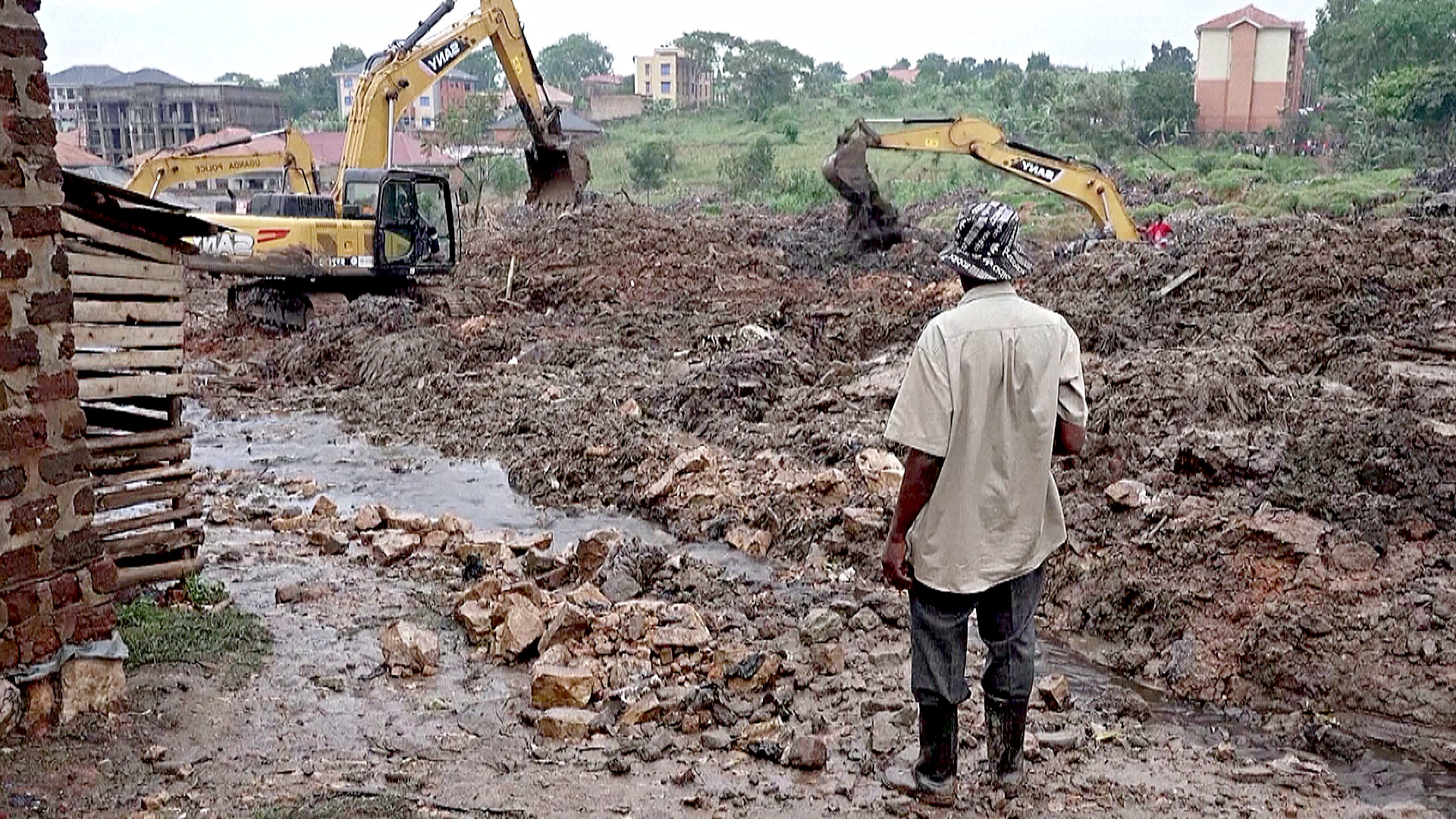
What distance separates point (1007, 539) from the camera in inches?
147

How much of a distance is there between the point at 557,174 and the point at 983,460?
16.7 m

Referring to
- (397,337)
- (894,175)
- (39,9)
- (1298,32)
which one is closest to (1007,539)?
(39,9)

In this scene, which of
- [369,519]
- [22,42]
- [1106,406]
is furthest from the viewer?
[1106,406]

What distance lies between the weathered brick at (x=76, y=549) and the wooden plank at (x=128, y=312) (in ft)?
4.03

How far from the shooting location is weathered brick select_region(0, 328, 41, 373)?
430 centimetres

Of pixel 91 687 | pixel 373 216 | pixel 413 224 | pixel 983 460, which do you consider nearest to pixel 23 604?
pixel 91 687

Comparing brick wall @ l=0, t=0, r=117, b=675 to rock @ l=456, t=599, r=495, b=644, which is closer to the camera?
brick wall @ l=0, t=0, r=117, b=675

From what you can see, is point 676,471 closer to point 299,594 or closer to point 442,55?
point 299,594

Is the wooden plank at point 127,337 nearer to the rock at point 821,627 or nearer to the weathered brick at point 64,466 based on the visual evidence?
the weathered brick at point 64,466

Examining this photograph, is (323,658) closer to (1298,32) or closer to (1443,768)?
(1443,768)

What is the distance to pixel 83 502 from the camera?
15.1 ft

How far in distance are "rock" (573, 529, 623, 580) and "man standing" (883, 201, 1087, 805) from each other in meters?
3.14

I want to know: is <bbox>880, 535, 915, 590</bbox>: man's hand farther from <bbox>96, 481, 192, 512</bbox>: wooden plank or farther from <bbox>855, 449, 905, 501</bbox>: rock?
<bbox>855, 449, 905, 501</bbox>: rock

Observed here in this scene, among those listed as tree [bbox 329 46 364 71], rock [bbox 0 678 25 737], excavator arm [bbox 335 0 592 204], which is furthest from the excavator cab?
tree [bbox 329 46 364 71]
